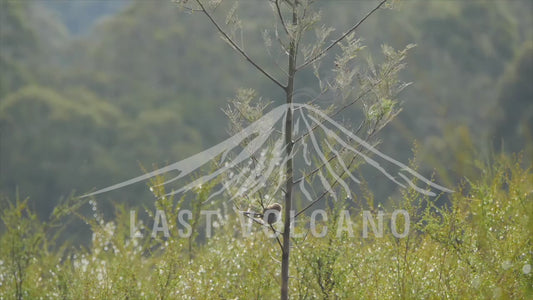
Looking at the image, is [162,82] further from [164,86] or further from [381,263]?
[381,263]

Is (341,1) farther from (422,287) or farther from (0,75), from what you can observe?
(422,287)

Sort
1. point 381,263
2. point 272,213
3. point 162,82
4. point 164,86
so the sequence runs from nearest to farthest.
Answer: point 272,213 < point 381,263 < point 164,86 < point 162,82

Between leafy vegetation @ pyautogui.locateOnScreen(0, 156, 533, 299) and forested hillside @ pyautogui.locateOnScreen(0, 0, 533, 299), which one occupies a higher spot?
forested hillside @ pyautogui.locateOnScreen(0, 0, 533, 299)

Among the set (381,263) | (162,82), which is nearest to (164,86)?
(162,82)

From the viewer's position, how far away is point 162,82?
1228 inches

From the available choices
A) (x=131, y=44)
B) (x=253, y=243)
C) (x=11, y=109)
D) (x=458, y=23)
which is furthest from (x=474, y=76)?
(x=253, y=243)

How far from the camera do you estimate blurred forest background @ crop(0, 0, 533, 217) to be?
75.4 ft

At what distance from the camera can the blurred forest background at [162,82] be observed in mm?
22984

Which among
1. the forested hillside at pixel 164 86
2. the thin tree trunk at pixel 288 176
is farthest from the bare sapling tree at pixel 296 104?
the forested hillside at pixel 164 86

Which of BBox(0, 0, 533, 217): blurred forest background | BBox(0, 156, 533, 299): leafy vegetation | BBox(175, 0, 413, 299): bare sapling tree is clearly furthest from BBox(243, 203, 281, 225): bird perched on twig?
BBox(0, 0, 533, 217): blurred forest background

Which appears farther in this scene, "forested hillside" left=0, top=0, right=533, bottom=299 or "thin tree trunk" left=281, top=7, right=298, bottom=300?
"forested hillside" left=0, top=0, right=533, bottom=299

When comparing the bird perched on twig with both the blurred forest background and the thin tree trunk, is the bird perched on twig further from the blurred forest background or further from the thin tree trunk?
the blurred forest background

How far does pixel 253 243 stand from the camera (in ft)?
17.7

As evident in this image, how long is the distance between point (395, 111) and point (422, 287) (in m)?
1.15
